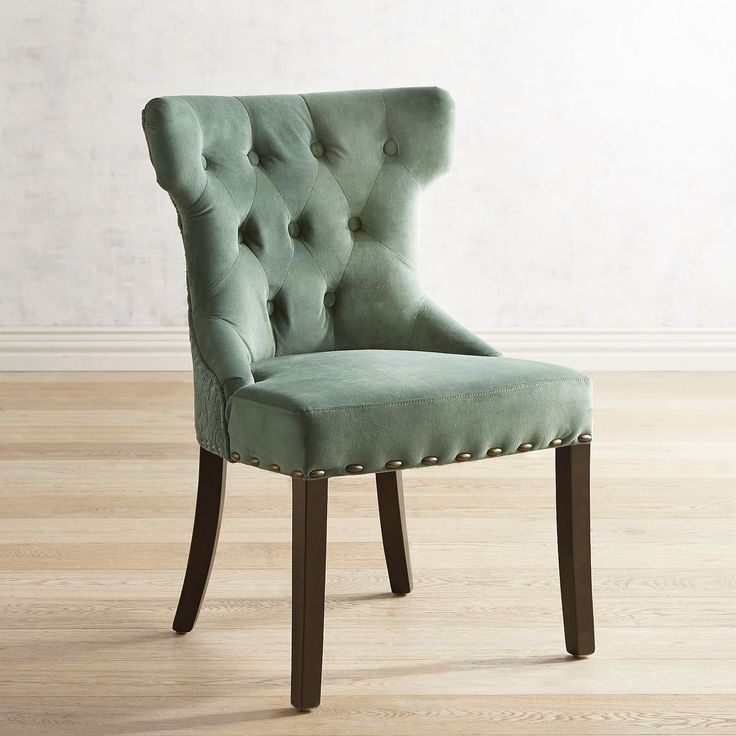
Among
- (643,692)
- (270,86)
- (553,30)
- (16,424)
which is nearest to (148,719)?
(643,692)

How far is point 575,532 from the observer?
1.45 m

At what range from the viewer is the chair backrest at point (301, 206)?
151 cm

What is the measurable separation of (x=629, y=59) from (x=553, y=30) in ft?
0.90

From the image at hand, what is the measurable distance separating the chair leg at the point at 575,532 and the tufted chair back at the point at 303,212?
231 mm

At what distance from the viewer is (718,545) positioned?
1.97 meters

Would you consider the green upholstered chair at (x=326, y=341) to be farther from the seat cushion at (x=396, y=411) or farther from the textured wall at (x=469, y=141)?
the textured wall at (x=469, y=141)

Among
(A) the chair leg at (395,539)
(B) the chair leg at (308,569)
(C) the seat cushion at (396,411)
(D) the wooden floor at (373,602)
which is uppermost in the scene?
(C) the seat cushion at (396,411)

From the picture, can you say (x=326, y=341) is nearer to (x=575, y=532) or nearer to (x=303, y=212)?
(x=303, y=212)

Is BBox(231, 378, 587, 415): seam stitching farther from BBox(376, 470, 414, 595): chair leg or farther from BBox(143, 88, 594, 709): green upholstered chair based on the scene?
BBox(376, 470, 414, 595): chair leg

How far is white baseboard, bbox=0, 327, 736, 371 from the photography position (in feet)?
11.9

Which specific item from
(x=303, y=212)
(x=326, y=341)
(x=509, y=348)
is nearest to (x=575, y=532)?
(x=326, y=341)

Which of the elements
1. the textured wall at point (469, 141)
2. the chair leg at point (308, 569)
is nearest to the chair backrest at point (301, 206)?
the chair leg at point (308, 569)

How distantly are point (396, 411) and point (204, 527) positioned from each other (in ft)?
1.31

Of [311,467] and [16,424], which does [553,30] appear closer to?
[16,424]
